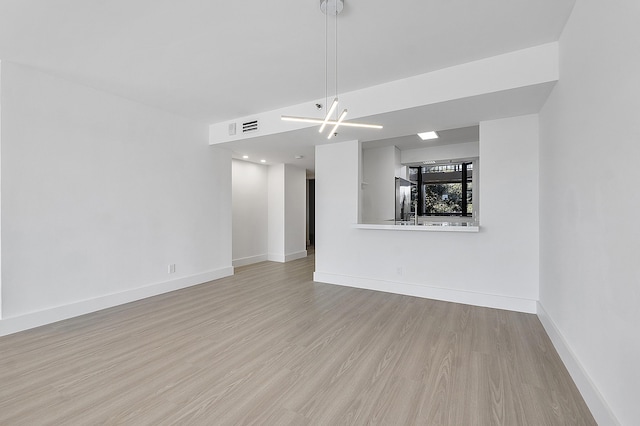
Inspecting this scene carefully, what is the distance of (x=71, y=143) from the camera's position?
3449mm

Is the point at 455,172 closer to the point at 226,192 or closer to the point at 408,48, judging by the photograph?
the point at 408,48

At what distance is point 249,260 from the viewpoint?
695 cm

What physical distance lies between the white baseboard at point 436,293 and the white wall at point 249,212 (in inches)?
96.1

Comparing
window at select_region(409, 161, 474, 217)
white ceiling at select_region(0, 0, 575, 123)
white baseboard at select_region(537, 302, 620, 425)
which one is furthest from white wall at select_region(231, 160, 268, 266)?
white baseboard at select_region(537, 302, 620, 425)

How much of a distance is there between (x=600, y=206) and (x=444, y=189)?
5.64 metres

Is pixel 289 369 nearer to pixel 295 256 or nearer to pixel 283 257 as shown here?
pixel 283 257

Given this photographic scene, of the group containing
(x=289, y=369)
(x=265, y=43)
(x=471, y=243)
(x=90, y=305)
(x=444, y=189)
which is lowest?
(x=289, y=369)

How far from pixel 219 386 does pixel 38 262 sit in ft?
9.01

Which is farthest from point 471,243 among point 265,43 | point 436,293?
point 265,43

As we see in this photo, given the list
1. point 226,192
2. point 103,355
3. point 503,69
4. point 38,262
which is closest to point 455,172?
point 503,69

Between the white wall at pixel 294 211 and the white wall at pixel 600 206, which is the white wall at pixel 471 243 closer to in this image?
the white wall at pixel 600 206

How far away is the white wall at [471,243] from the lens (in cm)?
357

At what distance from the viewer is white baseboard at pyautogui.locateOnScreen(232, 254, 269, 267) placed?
260 inches

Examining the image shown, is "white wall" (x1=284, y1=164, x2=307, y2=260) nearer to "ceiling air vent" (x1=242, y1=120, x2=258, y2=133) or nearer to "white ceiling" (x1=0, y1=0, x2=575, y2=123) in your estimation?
"ceiling air vent" (x1=242, y1=120, x2=258, y2=133)
